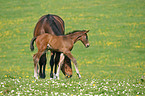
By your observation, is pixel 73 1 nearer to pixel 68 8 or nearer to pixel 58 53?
pixel 68 8

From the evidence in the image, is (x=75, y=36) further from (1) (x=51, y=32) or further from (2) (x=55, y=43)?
(1) (x=51, y=32)

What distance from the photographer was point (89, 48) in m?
Answer: 32.1

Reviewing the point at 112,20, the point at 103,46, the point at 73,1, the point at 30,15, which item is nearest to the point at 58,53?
the point at 103,46

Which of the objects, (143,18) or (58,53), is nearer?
(58,53)

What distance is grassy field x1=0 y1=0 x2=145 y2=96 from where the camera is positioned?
11.4 m

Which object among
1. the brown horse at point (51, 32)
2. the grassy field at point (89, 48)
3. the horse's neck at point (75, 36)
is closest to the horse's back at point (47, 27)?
the brown horse at point (51, 32)

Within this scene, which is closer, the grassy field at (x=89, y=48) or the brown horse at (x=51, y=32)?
the grassy field at (x=89, y=48)

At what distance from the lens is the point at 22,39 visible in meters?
36.3

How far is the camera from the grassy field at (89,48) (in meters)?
11.4

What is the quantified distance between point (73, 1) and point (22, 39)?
20.7 meters

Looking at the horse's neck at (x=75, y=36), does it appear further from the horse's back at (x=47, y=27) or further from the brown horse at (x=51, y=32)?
the horse's back at (x=47, y=27)

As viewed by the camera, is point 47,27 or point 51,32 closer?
point 51,32

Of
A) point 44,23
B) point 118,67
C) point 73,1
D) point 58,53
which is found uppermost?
point 73,1

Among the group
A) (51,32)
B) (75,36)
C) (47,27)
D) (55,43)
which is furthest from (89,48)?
(55,43)
